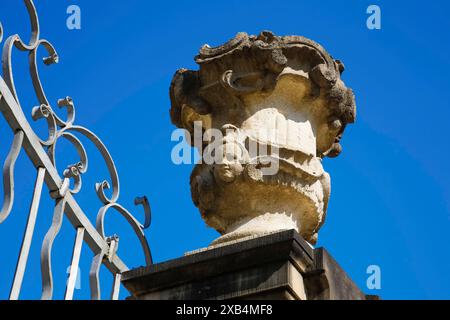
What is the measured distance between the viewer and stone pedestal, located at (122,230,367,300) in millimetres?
4558

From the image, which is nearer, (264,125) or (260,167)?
(260,167)

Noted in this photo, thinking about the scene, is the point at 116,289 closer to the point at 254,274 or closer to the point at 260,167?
the point at 260,167

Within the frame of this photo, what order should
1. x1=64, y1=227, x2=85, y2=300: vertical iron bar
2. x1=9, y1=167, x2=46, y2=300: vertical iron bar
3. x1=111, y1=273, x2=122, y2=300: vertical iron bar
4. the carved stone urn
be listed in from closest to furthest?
x1=9, y1=167, x2=46, y2=300: vertical iron bar, the carved stone urn, x1=64, y1=227, x2=85, y2=300: vertical iron bar, x1=111, y1=273, x2=122, y2=300: vertical iron bar

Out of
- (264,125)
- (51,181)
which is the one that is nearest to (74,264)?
(51,181)

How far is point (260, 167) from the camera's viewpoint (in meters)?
5.23

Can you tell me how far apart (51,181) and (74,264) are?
0.49 m

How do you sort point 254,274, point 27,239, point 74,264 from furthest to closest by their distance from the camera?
point 74,264 → point 27,239 → point 254,274

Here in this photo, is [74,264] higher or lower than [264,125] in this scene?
lower

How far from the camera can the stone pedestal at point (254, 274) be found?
15.0ft

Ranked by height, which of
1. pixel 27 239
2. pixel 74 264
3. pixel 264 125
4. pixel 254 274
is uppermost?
pixel 264 125

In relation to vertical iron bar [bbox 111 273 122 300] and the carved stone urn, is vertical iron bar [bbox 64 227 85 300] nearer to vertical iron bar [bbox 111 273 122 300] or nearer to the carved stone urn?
vertical iron bar [bbox 111 273 122 300]

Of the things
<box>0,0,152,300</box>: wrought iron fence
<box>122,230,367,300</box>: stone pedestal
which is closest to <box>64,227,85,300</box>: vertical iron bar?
<box>0,0,152,300</box>: wrought iron fence
